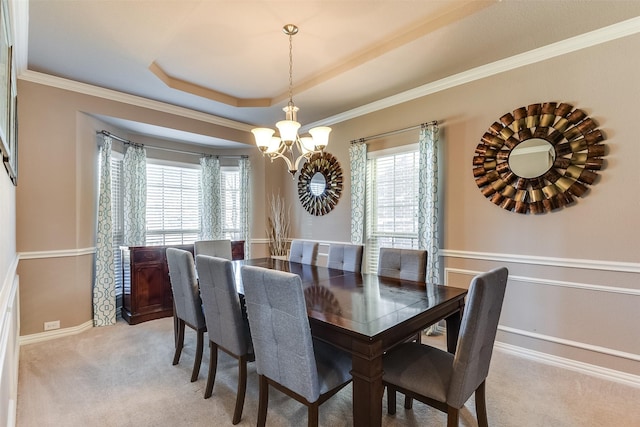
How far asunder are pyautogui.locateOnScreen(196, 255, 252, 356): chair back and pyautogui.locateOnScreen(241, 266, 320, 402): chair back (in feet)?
0.90

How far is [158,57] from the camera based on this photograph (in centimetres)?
298

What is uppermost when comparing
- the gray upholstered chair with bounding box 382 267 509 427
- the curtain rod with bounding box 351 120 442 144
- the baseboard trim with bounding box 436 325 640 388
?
the curtain rod with bounding box 351 120 442 144

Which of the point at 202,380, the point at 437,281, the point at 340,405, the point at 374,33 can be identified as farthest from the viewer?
the point at 437,281

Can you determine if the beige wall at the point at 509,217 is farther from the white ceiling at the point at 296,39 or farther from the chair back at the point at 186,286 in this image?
the chair back at the point at 186,286

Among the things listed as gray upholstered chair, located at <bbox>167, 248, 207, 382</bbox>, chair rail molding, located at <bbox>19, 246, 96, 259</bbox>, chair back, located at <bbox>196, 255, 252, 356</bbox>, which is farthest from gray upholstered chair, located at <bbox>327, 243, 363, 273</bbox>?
chair rail molding, located at <bbox>19, 246, 96, 259</bbox>

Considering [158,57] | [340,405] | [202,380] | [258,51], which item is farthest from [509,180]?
[158,57]

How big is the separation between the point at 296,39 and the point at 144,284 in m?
3.31

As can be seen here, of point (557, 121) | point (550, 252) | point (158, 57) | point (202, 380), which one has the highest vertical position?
point (158, 57)

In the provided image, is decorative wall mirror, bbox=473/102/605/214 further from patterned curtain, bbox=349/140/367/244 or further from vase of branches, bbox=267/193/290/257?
vase of branches, bbox=267/193/290/257

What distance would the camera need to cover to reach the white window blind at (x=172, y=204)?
4527mm

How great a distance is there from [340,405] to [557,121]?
293cm

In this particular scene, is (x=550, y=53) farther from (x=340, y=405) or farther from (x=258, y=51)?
(x=340, y=405)

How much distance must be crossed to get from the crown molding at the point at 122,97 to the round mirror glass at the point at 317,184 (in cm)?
140

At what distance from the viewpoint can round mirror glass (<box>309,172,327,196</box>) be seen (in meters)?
4.70
